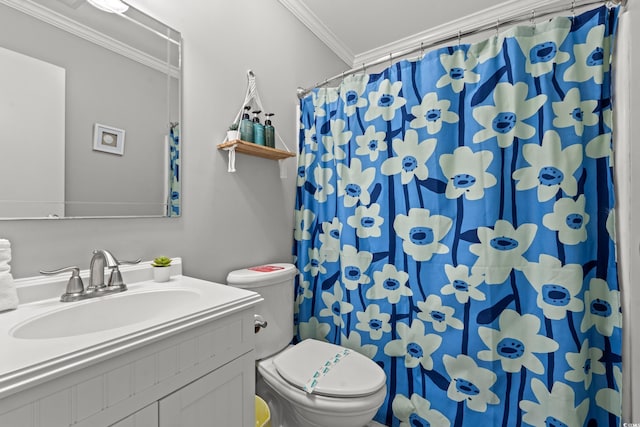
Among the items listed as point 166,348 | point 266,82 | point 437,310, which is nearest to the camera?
point 166,348

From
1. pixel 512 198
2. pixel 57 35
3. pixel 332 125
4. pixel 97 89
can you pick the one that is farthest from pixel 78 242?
pixel 512 198

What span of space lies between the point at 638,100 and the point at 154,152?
69.6 inches

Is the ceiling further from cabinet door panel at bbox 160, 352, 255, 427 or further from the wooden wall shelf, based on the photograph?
cabinet door panel at bbox 160, 352, 255, 427

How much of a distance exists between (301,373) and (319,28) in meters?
2.14

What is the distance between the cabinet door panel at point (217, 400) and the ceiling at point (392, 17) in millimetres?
1935

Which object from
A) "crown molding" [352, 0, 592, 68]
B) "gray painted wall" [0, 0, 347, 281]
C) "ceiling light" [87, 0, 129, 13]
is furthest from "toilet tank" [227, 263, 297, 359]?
"crown molding" [352, 0, 592, 68]

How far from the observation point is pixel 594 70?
1.08 metres

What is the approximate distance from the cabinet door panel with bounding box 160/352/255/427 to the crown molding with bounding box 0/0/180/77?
118 cm

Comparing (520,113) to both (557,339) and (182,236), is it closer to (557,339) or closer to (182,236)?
(557,339)

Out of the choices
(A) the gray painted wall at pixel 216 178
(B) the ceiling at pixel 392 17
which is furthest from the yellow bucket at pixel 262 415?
(B) the ceiling at pixel 392 17

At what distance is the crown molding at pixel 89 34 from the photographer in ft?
2.94

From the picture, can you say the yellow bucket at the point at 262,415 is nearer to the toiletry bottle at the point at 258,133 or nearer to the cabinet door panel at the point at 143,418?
the cabinet door panel at the point at 143,418

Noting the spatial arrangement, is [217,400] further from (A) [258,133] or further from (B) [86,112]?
(A) [258,133]

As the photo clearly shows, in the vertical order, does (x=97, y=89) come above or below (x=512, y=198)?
above
